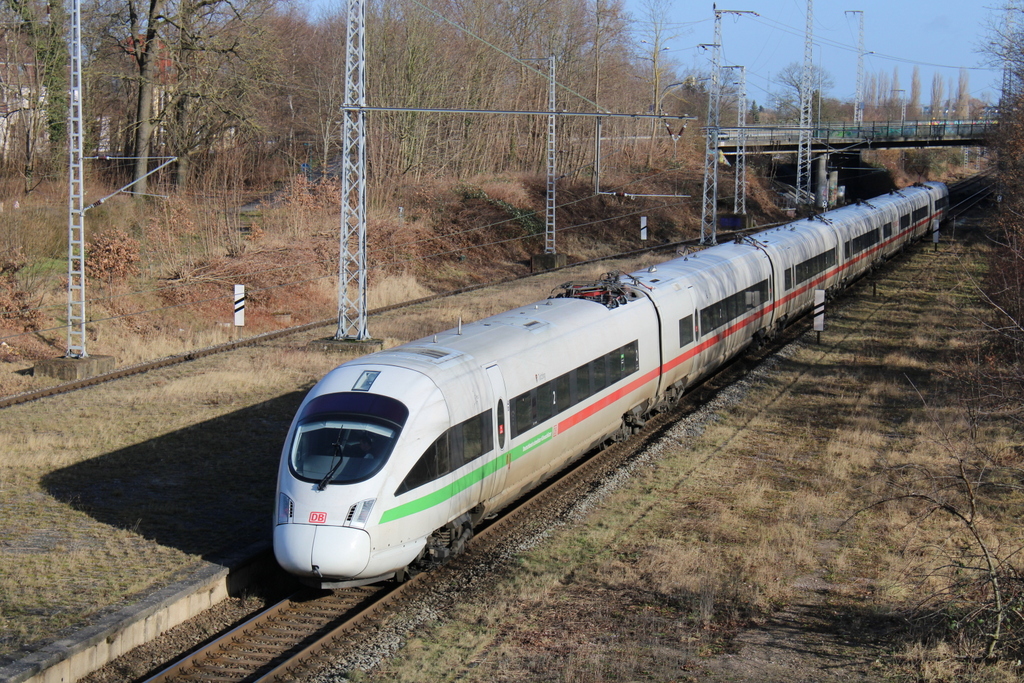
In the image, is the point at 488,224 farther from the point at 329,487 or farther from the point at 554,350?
the point at 329,487

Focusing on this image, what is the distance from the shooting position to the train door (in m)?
11.5

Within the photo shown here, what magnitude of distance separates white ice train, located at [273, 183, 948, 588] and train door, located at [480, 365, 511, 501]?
20 millimetres

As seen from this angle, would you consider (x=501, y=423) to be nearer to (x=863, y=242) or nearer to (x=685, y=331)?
(x=685, y=331)

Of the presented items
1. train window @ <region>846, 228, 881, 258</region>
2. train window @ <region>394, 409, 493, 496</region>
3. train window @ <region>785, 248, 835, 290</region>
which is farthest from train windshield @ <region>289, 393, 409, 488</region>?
train window @ <region>846, 228, 881, 258</region>

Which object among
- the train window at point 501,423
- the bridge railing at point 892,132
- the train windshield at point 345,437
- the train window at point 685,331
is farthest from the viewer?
the bridge railing at point 892,132

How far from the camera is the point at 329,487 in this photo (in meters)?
9.78

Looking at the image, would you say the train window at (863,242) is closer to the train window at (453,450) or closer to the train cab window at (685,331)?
the train cab window at (685,331)

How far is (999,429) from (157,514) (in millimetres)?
13337

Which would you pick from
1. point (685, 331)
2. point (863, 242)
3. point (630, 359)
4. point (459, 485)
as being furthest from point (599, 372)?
point (863, 242)

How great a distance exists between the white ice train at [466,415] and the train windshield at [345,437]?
14mm

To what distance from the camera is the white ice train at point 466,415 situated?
9742 mm

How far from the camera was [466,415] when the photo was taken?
11.0 meters

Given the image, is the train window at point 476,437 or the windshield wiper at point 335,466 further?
the train window at point 476,437

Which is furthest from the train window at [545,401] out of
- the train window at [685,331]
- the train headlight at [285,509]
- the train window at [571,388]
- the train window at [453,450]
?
the train window at [685,331]
